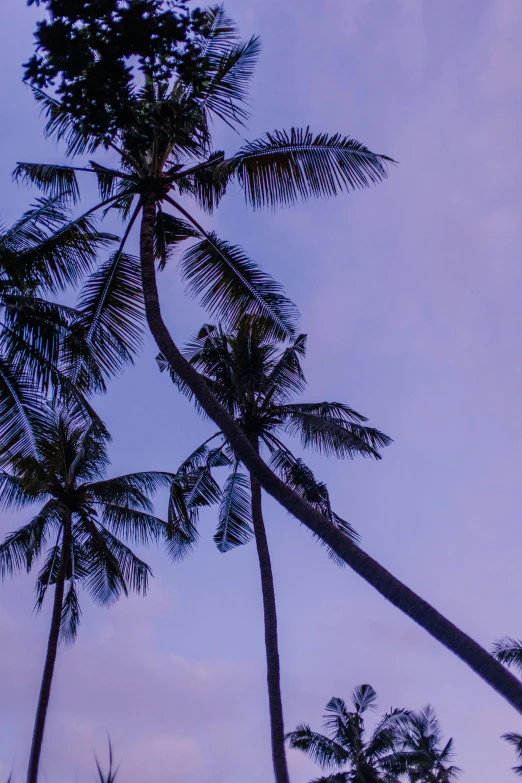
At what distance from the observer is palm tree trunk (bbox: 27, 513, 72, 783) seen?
1448 cm

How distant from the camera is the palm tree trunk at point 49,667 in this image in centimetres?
1448

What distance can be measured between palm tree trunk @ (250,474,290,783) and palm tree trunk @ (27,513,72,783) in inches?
193

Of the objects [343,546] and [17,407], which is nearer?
[343,546]

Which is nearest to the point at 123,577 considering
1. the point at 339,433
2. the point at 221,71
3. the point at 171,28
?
the point at 339,433

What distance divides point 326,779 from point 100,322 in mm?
17918

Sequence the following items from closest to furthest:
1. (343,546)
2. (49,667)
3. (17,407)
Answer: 1. (343,546)
2. (17,407)
3. (49,667)

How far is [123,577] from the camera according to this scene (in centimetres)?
1750

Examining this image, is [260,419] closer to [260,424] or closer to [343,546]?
[260,424]

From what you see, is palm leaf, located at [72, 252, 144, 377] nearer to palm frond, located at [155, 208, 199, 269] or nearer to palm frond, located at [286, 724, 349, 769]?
palm frond, located at [155, 208, 199, 269]

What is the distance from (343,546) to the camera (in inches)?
245

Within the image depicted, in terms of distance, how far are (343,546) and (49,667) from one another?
11.3 metres

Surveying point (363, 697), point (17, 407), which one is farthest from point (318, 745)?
point (17, 407)

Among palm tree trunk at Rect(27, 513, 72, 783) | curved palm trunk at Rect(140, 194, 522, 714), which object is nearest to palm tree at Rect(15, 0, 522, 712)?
curved palm trunk at Rect(140, 194, 522, 714)

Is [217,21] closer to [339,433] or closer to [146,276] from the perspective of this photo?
[146,276]
